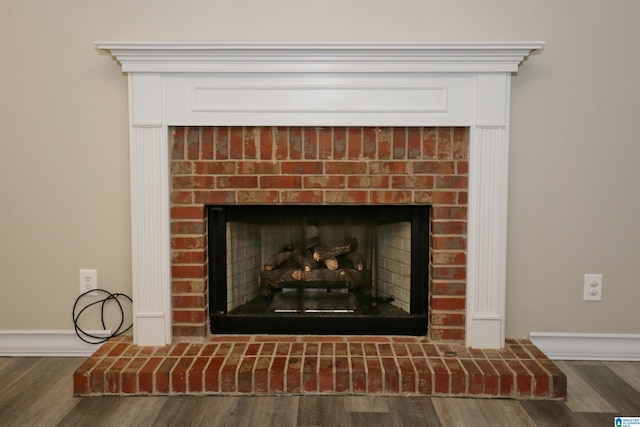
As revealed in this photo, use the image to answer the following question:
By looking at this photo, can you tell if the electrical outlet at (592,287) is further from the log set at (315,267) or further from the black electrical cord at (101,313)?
the black electrical cord at (101,313)

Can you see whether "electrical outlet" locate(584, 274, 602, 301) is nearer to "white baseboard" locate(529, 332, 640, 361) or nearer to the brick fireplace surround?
"white baseboard" locate(529, 332, 640, 361)

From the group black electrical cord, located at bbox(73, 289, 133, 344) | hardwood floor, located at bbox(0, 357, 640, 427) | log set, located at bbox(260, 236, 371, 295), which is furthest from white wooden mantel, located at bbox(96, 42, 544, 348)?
log set, located at bbox(260, 236, 371, 295)

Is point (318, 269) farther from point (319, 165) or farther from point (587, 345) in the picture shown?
point (587, 345)

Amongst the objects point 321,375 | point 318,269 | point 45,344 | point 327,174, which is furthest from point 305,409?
point 45,344

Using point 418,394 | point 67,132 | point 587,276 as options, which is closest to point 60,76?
point 67,132

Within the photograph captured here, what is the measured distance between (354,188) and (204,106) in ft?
2.40

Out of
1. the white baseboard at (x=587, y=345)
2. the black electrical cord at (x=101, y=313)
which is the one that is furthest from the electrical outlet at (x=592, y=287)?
the black electrical cord at (x=101, y=313)

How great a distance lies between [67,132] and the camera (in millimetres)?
2451

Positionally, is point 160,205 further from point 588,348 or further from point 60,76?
point 588,348

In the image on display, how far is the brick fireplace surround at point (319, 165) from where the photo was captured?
2.26 metres

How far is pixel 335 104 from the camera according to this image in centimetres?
232

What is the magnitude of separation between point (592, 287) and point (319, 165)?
1.37 metres

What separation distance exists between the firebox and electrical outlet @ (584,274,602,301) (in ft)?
2.41

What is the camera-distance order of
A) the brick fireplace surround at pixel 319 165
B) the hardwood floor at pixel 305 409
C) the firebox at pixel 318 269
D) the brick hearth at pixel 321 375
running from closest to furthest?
the hardwood floor at pixel 305 409
the brick hearth at pixel 321 375
the brick fireplace surround at pixel 319 165
the firebox at pixel 318 269
